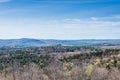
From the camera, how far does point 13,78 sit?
46.0m

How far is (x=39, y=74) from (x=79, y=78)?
8.66m

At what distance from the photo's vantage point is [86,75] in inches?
2026

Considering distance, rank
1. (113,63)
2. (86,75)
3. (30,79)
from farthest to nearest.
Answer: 1. (113,63)
2. (86,75)
3. (30,79)

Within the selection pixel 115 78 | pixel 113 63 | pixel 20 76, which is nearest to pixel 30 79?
pixel 20 76

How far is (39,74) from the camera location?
162 ft

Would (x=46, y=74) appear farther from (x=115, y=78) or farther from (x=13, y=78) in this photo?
(x=115, y=78)

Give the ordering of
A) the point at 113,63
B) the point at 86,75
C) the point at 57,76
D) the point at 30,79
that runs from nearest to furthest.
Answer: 1. the point at 30,79
2. the point at 57,76
3. the point at 86,75
4. the point at 113,63

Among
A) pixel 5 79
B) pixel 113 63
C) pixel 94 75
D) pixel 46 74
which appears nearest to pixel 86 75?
pixel 94 75

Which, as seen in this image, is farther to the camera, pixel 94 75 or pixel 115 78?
pixel 94 75

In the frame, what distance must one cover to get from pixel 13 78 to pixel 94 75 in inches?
690

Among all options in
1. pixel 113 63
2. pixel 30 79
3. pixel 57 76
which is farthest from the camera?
pixel 113 63

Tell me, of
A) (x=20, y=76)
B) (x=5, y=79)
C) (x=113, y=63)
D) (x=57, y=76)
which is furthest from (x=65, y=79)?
(x=113, y=63)

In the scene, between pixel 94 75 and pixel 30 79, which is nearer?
pixel 30 79

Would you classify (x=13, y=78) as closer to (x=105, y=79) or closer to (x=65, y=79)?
(x=65, y=79)
